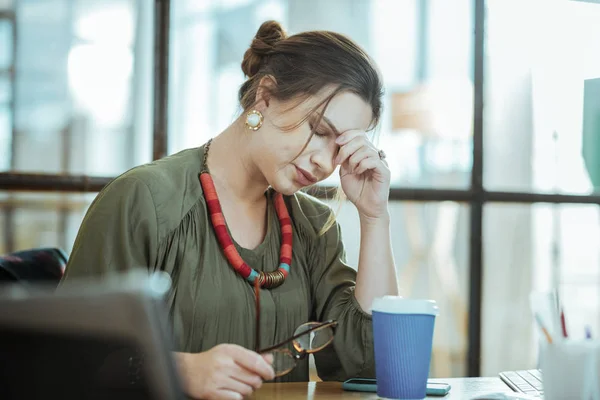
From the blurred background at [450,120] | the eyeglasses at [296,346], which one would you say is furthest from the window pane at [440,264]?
the eyeglasses at [296,346]

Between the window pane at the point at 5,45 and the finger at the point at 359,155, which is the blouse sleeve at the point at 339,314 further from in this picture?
the window pane at the point at 5,45

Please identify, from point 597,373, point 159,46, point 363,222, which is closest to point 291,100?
point 363,222

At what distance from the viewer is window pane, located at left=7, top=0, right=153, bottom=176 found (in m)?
2.19

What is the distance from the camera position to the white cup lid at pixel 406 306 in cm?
116

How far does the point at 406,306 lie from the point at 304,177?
0.45m

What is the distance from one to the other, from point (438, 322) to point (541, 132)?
79cm

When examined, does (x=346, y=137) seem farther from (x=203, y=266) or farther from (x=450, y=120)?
(x=450, y=120)

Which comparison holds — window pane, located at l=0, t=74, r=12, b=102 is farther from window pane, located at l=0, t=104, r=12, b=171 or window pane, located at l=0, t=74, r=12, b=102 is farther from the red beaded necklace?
the red beaded necklace

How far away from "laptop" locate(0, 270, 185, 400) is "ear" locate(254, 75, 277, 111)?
0.99 m

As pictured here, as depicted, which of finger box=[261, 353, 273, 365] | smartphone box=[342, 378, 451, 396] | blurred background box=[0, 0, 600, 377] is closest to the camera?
finger box=[261, 353, 273, 365]

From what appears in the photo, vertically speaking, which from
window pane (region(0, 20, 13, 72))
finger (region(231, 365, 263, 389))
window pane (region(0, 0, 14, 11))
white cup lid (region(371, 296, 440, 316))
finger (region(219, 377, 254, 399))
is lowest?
finger (region(219, 377, 254, 399))

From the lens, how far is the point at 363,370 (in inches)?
58.9

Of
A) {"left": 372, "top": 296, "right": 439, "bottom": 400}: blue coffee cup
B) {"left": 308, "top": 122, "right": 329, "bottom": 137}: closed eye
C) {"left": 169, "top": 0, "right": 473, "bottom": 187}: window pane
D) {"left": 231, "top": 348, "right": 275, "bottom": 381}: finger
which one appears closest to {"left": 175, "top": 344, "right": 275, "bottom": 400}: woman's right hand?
{"left": 231, "top": 348, "right": 275, "bottom": 381}: finger

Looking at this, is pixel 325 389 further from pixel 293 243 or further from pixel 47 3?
pixel 47 3
